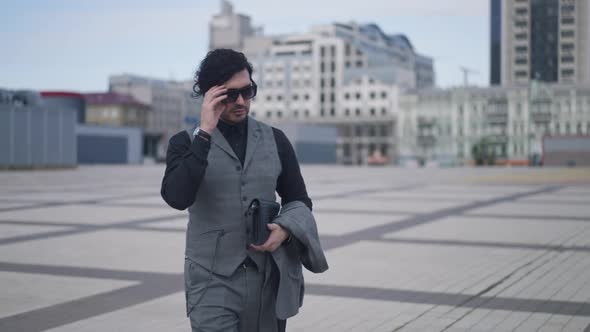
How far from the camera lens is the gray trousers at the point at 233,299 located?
10.4 feet

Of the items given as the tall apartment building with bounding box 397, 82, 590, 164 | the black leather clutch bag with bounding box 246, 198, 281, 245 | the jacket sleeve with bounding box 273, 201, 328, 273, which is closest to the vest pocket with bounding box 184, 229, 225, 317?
the black leather clutch bag with bounding box 246, 198, 281, 245

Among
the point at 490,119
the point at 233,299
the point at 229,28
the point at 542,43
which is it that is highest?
the point at 229,28

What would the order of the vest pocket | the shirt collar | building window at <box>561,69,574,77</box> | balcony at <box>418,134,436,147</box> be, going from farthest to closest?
building window at <box>561,69,574,77</box>
balcony at <box>418,134,436,147</box>
the shirt collar
the vest pocket

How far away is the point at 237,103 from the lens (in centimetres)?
323

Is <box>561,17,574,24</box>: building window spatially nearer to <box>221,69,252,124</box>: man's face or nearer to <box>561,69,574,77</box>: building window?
<box>561,69,574,77</box>: building window

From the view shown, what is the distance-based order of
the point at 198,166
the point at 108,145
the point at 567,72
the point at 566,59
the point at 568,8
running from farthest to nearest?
the point at 567,72 → the point at 566,59 → the point at 568,8 → the point at 108,145 → the point at 198,166

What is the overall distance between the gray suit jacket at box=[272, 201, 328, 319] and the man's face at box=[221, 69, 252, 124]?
0.44 metres

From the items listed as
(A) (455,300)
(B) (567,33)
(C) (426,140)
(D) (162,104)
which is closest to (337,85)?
(C) (426,140)

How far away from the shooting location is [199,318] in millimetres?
3174

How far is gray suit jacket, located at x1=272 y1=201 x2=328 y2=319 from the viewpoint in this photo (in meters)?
3.23

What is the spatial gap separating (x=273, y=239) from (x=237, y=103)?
1.89ft

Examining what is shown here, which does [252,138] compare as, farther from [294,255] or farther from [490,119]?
[490,119]

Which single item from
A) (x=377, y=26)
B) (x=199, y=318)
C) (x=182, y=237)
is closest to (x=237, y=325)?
(x=199, y=318)

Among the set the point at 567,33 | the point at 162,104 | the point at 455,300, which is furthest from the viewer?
the point at 162,104
